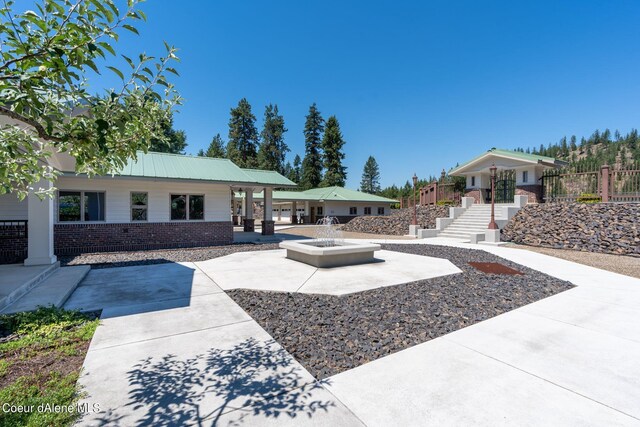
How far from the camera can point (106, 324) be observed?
4.63 metres

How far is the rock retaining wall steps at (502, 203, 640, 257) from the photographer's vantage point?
11.7 meters

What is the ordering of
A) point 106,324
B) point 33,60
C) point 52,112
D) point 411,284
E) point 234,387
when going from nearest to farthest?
point 33,60 < point 52,112 < point 234,387 < point 106,324 < point 411,284

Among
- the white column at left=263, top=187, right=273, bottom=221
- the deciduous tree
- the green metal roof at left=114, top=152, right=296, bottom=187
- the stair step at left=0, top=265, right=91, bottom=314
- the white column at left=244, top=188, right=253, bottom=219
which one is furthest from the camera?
the white column at left=244, top=188, right=253, bottom=219

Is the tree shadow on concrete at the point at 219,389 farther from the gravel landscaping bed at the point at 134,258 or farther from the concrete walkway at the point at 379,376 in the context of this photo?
the gravel landscaping bed at the point at 134,258

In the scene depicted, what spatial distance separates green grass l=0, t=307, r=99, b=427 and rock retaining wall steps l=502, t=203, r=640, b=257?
16.2 meters

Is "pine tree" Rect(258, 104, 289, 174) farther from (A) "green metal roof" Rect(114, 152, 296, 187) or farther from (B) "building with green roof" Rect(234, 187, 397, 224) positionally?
(A) "green metal roof" Rect(114, 152, 296, 187)

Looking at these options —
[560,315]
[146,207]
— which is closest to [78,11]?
[560,315]

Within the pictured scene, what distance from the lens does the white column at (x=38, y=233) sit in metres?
8.66

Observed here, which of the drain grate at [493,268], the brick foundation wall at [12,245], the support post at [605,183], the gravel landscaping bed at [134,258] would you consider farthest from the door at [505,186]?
the brick foundation wall at [12,245]

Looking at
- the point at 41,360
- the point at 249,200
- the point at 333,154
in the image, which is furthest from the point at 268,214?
the point at 333,154

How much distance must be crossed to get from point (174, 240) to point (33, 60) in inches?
497

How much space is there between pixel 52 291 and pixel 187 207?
7.99m

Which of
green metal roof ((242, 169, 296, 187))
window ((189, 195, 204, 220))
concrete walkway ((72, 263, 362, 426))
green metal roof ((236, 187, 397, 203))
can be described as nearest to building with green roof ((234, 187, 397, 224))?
green metal roof ((236, 187, 397, 203))

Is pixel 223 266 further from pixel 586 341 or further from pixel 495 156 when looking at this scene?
pixel 495 156
